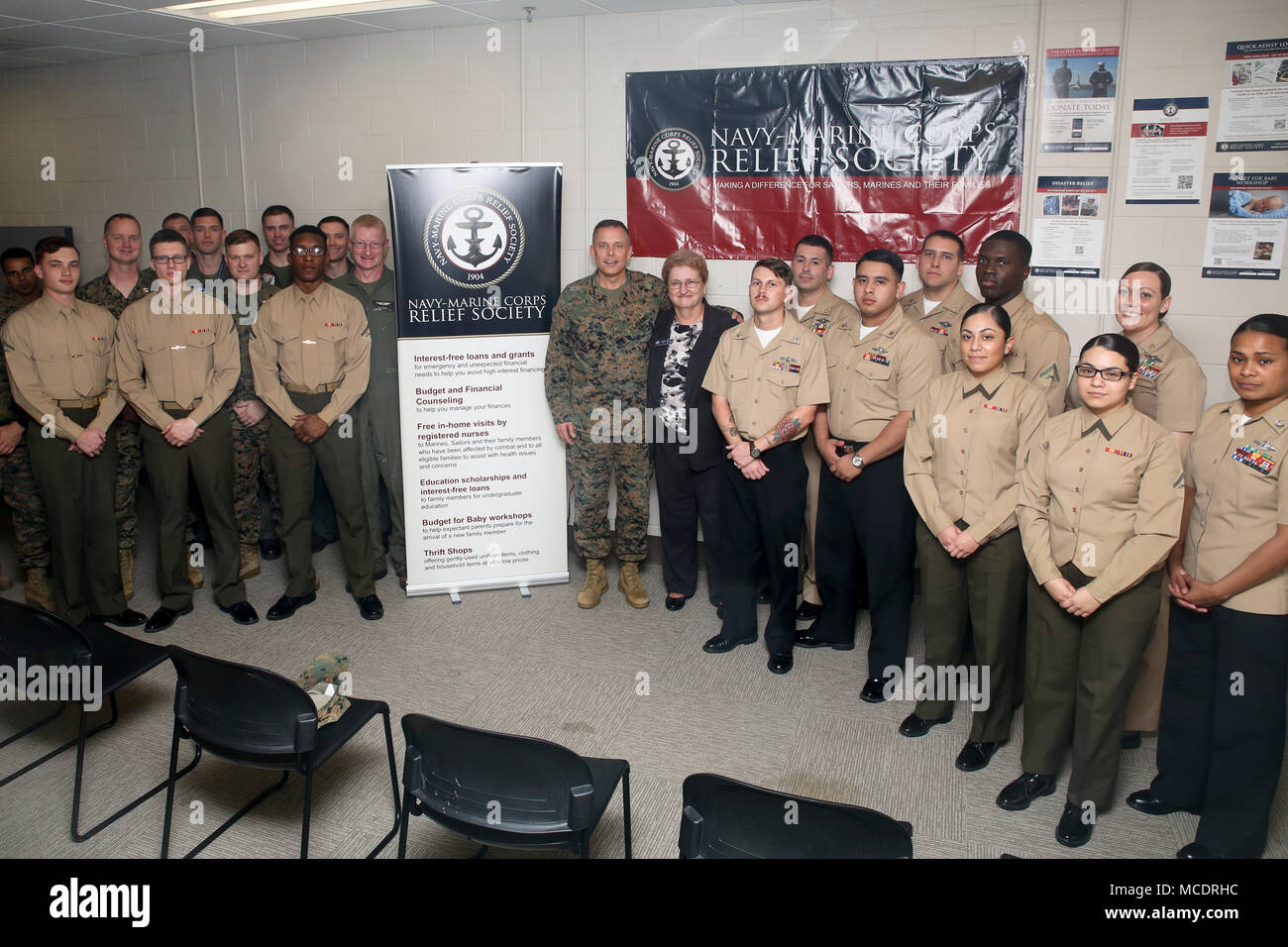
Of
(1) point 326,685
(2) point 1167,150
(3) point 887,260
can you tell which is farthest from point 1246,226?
(1) point 326,685

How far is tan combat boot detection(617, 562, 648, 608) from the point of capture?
4723 mm

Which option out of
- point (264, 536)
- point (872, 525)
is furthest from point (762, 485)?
point (264, 536)

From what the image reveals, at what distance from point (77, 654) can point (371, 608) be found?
6.05ft

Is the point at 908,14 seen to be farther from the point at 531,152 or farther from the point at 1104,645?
the point at 1104,645

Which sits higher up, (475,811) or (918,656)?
(475,811)

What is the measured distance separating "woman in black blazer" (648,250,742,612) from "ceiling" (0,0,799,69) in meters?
1.59

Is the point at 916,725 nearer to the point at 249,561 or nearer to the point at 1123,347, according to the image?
the point at 1123,347

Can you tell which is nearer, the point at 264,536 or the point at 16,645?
the point at 16,645

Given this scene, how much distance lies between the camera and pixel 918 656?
4.17 m

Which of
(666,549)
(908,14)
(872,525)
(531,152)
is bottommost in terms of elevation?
(666,549)

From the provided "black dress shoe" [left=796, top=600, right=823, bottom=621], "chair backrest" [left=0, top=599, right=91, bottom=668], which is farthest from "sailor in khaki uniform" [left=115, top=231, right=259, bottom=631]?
"black dress shoe" [left=796, top=600, right=823, bottom=621]

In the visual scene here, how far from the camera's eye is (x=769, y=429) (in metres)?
3.87

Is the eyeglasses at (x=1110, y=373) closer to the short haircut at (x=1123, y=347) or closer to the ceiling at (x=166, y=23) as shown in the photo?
the short haircut at (x=1123, y=347)

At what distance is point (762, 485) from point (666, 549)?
0.96 m
